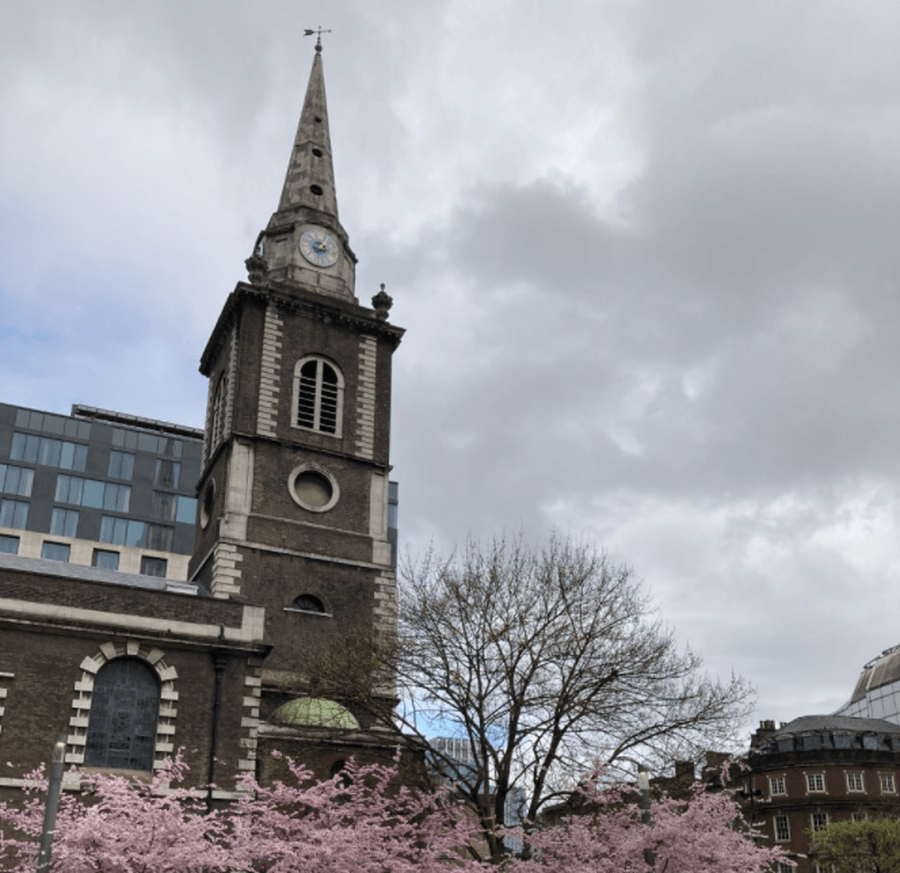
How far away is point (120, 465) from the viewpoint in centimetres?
8431

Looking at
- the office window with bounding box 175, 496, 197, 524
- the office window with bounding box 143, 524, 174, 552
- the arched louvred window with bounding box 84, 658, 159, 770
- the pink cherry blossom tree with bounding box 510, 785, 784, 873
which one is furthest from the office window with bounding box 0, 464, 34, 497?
the pink cherry blossom tree with bounding box 510, 785, 784, 873

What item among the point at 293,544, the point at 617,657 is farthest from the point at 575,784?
the point at 293,544

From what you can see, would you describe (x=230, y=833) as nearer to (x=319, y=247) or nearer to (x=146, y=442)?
(x=319, y=247)

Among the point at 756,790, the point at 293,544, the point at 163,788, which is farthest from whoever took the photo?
the point at 756,790

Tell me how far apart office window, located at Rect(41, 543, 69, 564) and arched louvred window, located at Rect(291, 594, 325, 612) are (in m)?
48.5

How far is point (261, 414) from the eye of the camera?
38.7 metres

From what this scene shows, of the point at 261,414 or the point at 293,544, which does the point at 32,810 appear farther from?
the point at 261,414

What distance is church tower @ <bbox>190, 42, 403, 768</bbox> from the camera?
35.0m

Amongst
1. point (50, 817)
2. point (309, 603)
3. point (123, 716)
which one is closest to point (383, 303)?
point (309, 603)

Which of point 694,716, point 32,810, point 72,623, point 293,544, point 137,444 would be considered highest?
point 137,444

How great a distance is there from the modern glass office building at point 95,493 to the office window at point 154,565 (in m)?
0.08

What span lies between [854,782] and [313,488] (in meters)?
43.7

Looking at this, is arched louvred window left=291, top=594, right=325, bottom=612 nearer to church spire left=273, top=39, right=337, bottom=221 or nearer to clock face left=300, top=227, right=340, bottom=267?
clock face left=300, top=227, right=340, bottom=267

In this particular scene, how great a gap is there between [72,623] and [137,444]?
60.8m
